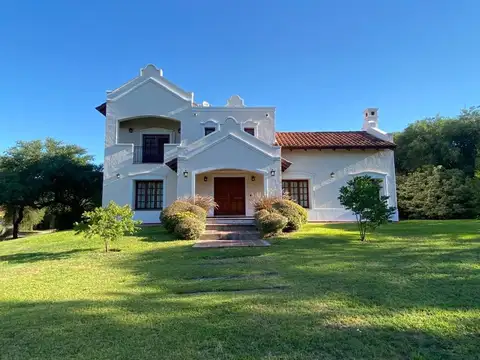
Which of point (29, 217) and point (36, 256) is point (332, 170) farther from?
point (29, 217)

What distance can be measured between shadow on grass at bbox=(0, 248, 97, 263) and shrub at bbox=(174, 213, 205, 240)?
3298mm

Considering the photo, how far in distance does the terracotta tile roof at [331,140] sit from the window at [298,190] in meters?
2.26

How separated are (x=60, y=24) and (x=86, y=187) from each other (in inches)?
455

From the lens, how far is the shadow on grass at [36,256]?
10.3 m

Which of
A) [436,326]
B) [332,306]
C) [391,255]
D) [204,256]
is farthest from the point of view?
[204,256]

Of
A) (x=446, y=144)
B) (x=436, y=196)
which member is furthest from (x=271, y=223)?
(x=446, y=144)

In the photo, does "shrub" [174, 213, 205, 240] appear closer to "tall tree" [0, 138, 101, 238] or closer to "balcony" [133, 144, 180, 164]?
"balcony" [133, 144, 180, 164]

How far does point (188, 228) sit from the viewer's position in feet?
42.5

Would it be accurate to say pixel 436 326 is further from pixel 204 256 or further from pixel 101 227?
pixel 101 227

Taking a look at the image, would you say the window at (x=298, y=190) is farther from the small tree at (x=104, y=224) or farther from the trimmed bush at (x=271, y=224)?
the small tree at (x=104, y=224)

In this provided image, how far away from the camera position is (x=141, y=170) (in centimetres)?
2003

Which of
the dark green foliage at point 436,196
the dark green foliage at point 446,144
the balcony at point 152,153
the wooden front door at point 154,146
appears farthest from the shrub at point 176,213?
the dark green foliage at point 446,144

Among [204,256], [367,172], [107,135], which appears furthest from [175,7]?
[367,172]

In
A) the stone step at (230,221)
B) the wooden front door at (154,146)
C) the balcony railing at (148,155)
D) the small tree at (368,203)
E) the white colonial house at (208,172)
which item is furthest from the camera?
the wooden front door at (154,146)
